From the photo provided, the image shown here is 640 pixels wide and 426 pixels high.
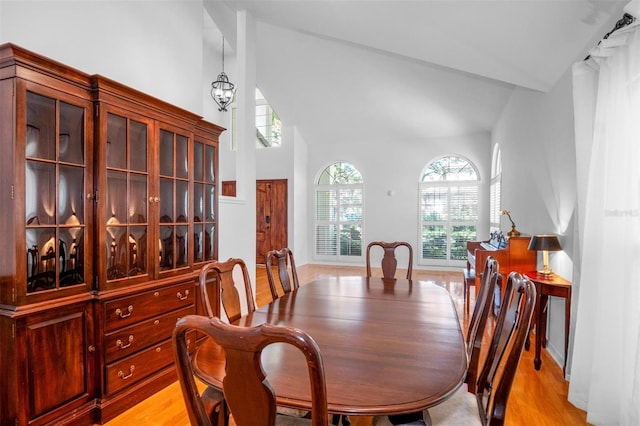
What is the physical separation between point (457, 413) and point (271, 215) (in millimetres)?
6499

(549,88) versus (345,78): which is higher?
(345,78)

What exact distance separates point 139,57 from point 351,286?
98.9 inches

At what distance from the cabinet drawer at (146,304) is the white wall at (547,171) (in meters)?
2.85

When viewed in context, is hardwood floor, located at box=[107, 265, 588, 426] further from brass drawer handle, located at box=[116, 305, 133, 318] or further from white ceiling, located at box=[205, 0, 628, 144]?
white ceiling, located at box=[205, 0, 628, 144]

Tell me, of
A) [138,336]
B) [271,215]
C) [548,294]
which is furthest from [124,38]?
[271,215]

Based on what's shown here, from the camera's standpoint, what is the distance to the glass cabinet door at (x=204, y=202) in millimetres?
2770

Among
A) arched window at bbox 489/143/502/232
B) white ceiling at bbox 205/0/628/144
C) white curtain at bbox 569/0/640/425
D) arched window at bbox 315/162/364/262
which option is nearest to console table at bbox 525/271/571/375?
white curtain at bbox 569/0/640/425

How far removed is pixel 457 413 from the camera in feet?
4.34

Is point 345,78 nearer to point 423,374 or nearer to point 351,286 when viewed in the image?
point 351,286

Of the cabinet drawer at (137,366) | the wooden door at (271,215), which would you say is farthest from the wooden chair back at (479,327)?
the wooden door at (271,215)

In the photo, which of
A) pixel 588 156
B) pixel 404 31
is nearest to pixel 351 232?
pixel 404 31

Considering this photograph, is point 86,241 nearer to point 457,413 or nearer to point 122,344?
point 122,344

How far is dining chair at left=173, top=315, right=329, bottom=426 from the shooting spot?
0.73 metres

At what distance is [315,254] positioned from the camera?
309 inches
